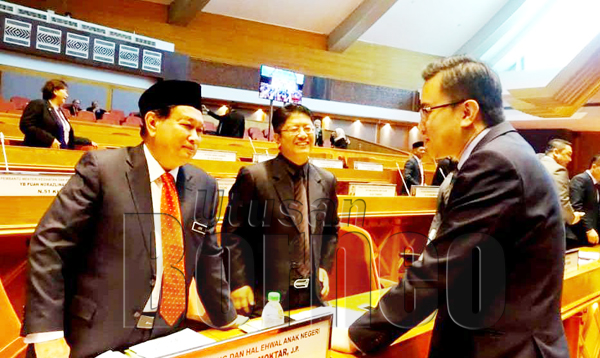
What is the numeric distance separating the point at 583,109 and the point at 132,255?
44.4ft

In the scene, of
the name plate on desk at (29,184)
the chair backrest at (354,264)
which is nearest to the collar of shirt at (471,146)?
the chair backrest at (354,264)

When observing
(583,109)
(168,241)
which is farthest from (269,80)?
(168,241)

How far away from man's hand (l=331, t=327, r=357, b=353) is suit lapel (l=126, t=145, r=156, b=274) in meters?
0.56

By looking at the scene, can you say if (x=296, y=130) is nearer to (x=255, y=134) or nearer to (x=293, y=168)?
(x=293, y=168)

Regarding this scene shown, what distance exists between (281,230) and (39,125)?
3311 mm

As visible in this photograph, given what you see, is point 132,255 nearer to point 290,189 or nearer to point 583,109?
point 290,189

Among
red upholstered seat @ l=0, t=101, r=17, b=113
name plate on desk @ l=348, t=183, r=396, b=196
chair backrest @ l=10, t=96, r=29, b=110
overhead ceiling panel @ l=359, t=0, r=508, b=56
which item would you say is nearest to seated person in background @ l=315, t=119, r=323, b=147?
name plate on desk @ l=348, t=183, r=396, b=196

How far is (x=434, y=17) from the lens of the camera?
45.3ft

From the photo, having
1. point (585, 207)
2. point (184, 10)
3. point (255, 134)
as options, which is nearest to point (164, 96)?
point (585, 207)

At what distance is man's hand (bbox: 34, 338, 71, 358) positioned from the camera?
119 cm

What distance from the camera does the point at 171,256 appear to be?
1.46 meters

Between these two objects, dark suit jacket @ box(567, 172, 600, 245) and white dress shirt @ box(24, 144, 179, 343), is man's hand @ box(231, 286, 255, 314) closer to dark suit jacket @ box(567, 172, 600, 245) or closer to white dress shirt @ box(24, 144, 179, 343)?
white dress shirt @ box(24, 144, 179, 343)

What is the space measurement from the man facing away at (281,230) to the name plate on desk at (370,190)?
1723 millimetres

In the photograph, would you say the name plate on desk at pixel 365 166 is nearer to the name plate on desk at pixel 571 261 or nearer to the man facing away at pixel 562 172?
the man facing away at pixel 562 172
